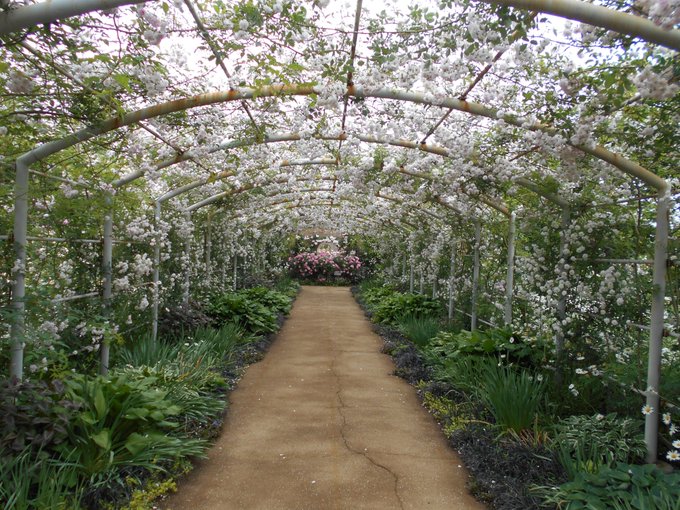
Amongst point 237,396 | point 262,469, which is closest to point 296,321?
point 237,396

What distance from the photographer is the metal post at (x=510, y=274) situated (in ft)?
20.5

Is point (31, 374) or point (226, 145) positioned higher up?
point (226, 145)

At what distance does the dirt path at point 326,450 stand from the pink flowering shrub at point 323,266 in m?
15.6

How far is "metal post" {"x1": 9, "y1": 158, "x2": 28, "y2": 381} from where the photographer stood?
3.32m

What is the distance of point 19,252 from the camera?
3420 mm

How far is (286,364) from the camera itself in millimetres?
7078

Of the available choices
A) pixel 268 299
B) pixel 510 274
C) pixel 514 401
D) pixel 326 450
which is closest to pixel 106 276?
pixel 326 450

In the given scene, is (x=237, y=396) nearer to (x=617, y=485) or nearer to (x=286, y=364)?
(x=286, y=364)

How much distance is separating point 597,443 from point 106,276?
14.0ft

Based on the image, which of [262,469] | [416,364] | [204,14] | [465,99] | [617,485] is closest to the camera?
[617,485]

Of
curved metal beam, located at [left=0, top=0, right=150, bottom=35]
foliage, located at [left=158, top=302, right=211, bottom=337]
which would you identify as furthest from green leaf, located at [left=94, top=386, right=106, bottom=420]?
foliage, located at [left=158, top=302, right=211, bottom=337]

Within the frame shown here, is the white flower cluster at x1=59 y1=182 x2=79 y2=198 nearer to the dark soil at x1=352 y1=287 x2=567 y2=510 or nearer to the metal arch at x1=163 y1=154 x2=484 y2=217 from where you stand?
the metal arch at x1=163 y1=154 x2=484 y2=217

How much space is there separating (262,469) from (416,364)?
3.52 meters

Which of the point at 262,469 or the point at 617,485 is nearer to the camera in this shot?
the point at 617,485
